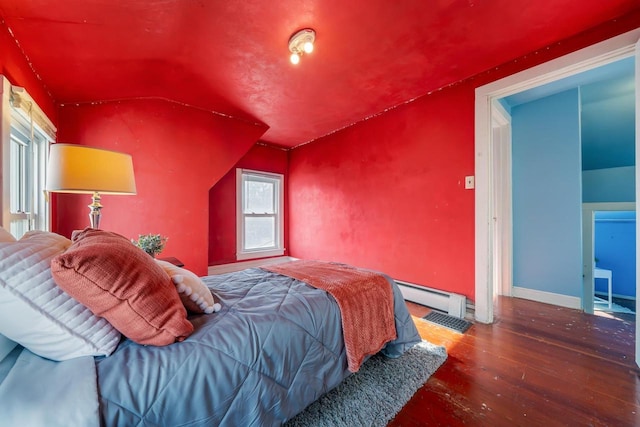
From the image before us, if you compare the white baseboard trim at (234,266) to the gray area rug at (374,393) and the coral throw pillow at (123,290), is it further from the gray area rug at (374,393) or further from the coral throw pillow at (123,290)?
the coral throw pillow at (123,290)

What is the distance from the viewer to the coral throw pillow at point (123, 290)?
73 centimetres

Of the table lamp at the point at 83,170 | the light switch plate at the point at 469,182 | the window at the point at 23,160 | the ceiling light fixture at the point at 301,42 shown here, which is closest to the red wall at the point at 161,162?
the window at the point at 23,160

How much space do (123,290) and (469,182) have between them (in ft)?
8.71

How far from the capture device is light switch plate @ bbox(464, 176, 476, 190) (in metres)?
2.35

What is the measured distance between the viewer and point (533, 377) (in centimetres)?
152

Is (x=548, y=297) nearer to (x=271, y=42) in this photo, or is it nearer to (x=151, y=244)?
(x=271, y=42)

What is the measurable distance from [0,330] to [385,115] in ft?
11.0

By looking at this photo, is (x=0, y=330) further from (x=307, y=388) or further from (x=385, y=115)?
(x=385, y=115)

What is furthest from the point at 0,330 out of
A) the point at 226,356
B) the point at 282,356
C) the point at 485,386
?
the point at 485,386

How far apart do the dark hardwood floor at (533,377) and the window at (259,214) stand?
108 inches

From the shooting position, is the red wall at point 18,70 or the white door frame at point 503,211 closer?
the red wall at point 18,70

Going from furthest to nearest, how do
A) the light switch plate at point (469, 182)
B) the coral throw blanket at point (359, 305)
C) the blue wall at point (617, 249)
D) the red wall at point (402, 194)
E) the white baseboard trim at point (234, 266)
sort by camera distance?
the blue wall at point (617, 249) → the white baseboard trim at point (234, 266) → the red wall at point (402, 194) → the light switch plate at point (469, 182) → the coral throw blanket at point (359, 305)

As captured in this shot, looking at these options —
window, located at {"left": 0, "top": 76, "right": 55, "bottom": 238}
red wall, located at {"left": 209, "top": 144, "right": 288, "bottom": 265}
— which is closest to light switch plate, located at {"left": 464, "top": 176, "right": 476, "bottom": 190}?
red wall, located at {"left": 209, "top": 144, "right": 288, "bottom": 265}

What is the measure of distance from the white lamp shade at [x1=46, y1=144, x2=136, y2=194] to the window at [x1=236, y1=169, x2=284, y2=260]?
2.19 m
